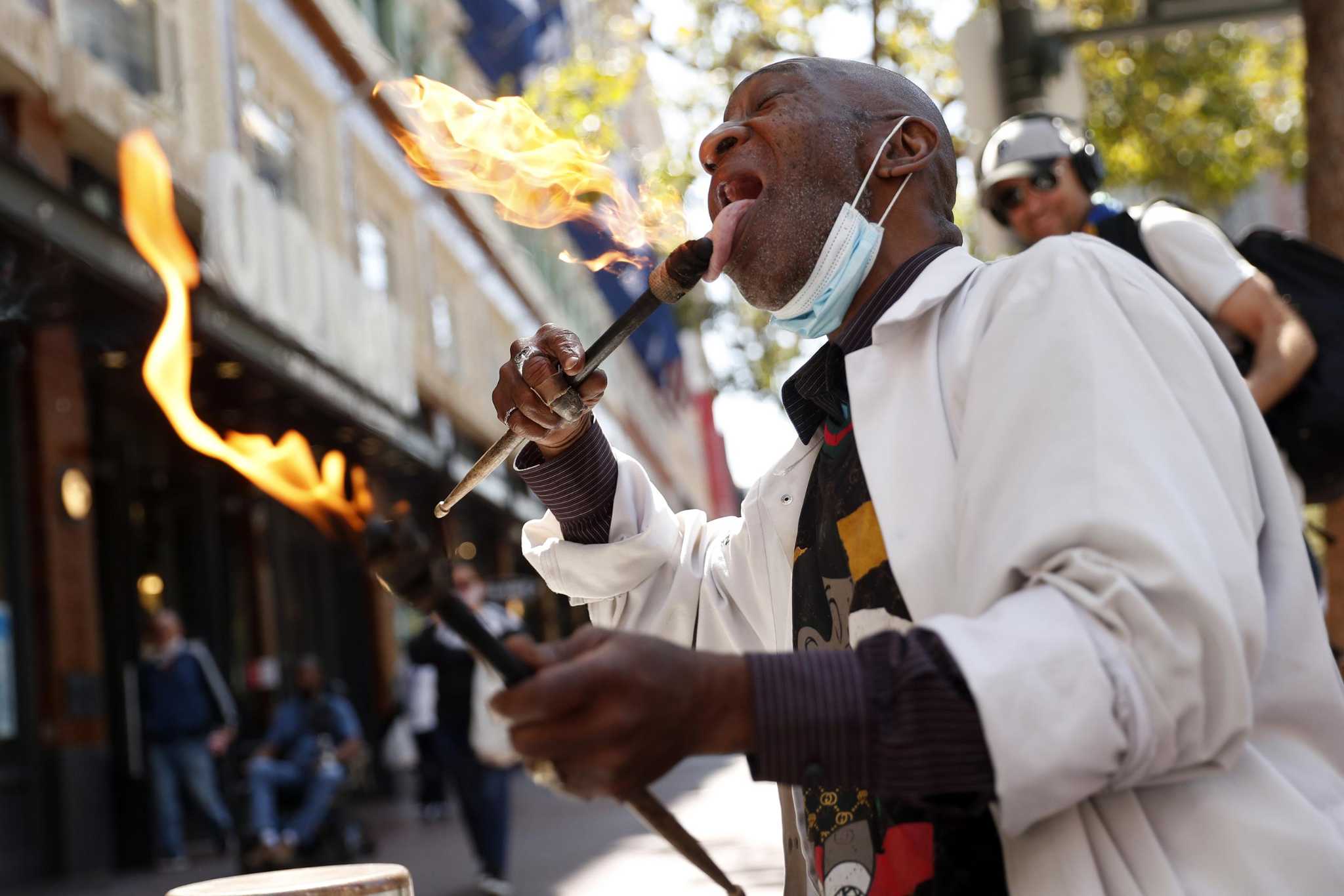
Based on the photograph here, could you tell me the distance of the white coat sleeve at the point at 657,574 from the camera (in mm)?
2492

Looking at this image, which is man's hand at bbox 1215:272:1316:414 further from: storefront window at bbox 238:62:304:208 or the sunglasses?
storefront window at bbox 238:62:304:208

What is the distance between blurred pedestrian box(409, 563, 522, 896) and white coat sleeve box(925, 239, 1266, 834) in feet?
22.3

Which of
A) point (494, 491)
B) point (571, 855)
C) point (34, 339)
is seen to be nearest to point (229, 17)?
point (34, 339)

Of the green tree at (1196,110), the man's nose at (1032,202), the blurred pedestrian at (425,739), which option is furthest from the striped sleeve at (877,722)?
the green tree at (1196,110)

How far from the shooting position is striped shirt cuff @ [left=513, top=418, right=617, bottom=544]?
8.16 feet

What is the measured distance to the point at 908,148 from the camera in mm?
2328

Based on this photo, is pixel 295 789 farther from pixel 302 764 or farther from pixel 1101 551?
pixel 1101 551

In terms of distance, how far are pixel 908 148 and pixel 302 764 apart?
362 inches

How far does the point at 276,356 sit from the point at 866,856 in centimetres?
1155

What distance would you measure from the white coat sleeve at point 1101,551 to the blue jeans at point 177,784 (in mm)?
10938

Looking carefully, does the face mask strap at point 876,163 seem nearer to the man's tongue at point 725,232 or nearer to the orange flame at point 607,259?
the man's tongue at point 725,232

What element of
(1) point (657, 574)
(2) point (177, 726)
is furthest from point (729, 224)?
(2) point (177, 726)

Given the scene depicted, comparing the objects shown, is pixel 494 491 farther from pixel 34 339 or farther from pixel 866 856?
pixel 866 856

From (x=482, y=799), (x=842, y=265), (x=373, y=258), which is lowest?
(x=482, y=799)
